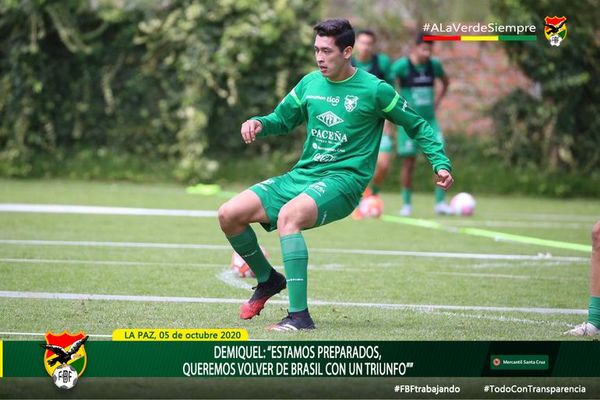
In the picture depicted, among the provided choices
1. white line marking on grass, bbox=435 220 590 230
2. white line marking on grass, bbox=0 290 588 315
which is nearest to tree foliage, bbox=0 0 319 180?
white line marking on grass, bbox=435 220 590 230

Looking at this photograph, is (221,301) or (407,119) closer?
(407,119)

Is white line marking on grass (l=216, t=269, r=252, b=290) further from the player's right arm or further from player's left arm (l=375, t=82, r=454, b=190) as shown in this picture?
player's left arm (l=375, t=82, r=454, b=190)

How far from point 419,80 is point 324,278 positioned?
24.7ft

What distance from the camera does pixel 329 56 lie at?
280 inches

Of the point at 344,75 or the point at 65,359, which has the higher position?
the point at 344,75

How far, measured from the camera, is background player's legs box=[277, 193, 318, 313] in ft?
22.2

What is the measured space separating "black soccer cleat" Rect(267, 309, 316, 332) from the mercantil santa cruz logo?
4.11 ft

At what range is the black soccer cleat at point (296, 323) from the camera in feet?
Answer: 21.8

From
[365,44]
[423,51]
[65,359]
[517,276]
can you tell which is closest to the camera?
[65,359]

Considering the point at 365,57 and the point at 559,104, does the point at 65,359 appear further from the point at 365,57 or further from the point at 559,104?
the point at 559,104

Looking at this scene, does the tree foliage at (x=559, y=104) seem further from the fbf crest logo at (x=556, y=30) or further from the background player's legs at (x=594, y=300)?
the background player's legs at (x=594, y=300)

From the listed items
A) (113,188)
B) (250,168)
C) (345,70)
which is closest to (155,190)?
(113,188)

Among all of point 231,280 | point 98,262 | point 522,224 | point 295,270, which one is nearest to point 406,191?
point 522,224

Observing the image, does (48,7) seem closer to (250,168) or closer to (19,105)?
(19,105)
